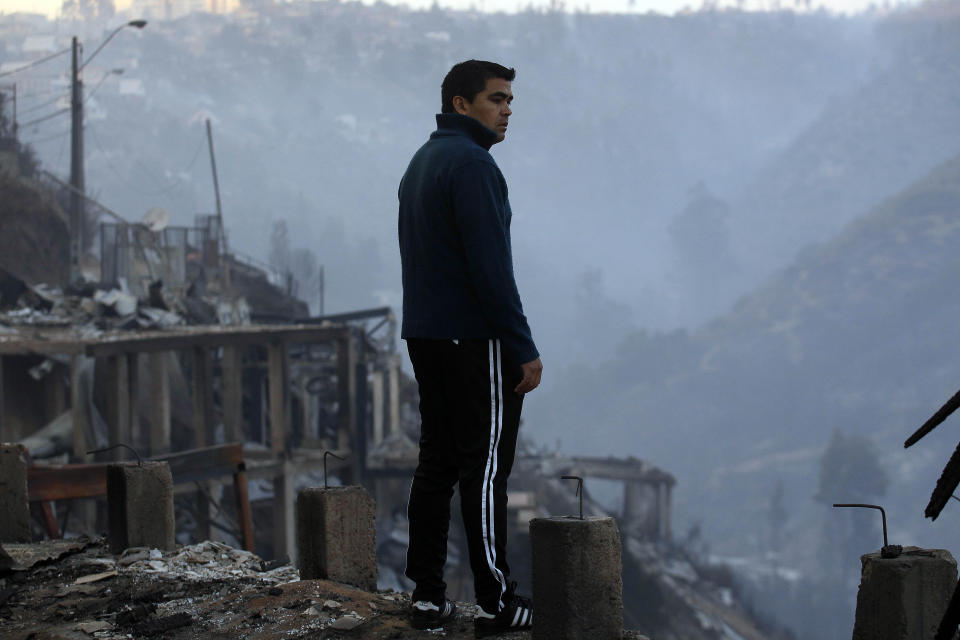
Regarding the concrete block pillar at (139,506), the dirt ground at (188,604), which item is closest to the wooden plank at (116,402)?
the concrete block pillar at (139,506)

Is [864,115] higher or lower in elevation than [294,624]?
higher

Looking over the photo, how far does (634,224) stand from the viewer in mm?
195750

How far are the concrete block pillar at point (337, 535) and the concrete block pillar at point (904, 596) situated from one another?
2.09m

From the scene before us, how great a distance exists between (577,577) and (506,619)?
0.40m

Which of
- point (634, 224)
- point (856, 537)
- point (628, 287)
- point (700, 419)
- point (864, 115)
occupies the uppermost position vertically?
point (864, 115)

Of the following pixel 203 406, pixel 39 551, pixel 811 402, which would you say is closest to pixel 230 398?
pixel 203 406

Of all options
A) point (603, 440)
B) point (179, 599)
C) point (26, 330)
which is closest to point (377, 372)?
point (26, 330)

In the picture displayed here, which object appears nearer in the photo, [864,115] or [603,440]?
[603,440]

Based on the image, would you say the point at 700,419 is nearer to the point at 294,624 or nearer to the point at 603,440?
the point at 603,440

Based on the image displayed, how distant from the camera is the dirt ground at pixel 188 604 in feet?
11.8

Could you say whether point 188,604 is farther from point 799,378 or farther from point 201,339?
point 799,378

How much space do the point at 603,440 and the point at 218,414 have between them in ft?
283

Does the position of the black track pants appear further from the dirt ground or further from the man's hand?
the dirt ground

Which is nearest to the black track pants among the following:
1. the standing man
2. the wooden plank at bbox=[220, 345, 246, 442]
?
the standing man
